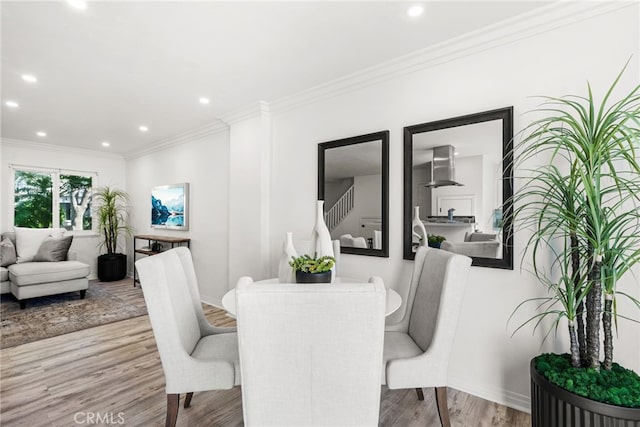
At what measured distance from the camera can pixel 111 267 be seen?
5.64m

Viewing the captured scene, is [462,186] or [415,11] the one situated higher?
[415,11]

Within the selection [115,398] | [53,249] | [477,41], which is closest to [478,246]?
[477,41]

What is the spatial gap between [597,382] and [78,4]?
3.40 metres

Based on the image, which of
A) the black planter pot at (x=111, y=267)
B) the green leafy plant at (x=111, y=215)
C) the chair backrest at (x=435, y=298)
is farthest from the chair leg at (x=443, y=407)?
the green leafy plant at (x=111, y=215)

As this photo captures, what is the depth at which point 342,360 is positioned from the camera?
1061mm

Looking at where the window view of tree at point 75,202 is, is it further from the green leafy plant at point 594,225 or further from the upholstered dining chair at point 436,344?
the green leafy plant at point 594,225

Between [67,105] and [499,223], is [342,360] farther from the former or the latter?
[67,105]

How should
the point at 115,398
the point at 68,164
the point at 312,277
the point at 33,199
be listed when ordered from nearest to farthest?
the point at 312,277 → the point at 115,398 → the point at 33,199 → the point at 68,164

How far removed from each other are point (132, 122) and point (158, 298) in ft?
12.0

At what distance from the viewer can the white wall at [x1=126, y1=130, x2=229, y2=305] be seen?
4.23 m

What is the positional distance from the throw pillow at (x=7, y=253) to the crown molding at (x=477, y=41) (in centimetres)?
474

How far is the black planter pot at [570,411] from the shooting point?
1248 millimetres

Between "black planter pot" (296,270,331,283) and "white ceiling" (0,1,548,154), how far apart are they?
5.24ft

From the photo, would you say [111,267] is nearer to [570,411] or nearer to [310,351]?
[310,351]
